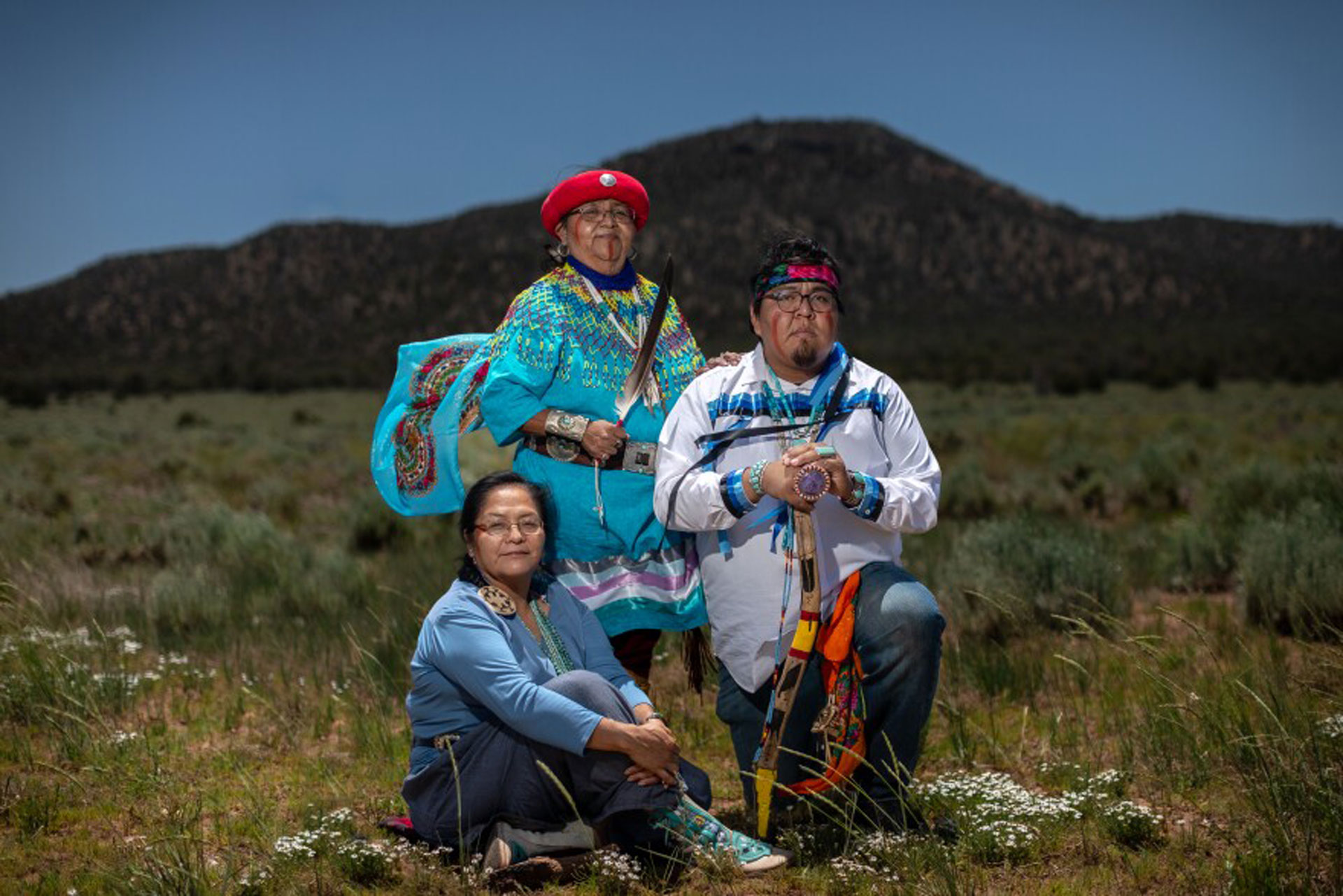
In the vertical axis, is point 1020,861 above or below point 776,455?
below

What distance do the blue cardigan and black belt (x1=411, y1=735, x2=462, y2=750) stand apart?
16mm

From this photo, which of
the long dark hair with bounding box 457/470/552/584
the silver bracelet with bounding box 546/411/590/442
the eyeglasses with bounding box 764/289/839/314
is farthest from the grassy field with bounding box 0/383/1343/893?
the silver bracelet with bounding box 546/411/590/442

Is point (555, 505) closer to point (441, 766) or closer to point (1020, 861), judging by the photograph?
point (441, 766)

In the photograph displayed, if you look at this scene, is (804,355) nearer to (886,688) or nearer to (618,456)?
(618,456)

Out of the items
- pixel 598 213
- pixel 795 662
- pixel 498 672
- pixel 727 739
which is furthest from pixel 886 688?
pixel 598 213

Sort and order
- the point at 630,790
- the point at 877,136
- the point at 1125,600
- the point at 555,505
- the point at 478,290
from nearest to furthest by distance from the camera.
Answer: the point at 630,790 → the point at 555,505 → the point at 1125,600 → the point at 478,290 → the point at 877,136

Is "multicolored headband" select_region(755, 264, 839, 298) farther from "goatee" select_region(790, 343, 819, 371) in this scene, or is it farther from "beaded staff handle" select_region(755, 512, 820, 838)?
"beaded staff handle" select_region(755, 512, 820, 838)

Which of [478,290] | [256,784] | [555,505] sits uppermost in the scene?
[478,290]

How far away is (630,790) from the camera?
142 inches

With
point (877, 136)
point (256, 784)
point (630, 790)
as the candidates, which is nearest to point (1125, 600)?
point (630, 790)

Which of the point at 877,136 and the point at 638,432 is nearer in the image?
the point at 638,432

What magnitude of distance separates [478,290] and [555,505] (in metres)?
71.0

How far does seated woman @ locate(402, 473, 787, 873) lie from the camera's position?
Result: 141 inches

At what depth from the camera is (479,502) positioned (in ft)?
12.8
